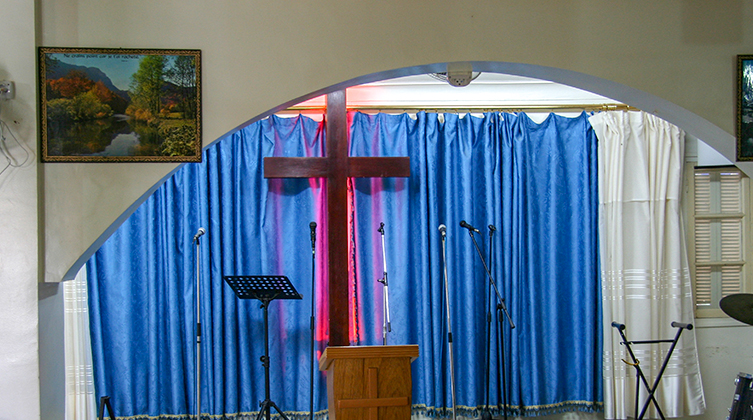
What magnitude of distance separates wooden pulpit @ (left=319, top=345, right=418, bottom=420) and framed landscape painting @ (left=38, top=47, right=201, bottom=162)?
4.55 ft

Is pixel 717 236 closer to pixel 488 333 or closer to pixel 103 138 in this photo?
pixel 488 333

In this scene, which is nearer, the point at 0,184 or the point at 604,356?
the point at 0,184

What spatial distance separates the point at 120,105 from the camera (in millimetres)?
2221

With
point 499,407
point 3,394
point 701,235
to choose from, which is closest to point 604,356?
point 499,407

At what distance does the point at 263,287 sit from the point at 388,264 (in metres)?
1.04

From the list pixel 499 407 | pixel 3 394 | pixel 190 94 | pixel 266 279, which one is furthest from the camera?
pixel 499 407

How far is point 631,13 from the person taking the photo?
237cm

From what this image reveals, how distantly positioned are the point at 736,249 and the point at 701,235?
0.99 ft

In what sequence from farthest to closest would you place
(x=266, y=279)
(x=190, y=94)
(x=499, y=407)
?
(x=499, y=407) < (x=266, y=279) < (x=190, y=94)

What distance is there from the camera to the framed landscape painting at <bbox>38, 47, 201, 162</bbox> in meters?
2.18

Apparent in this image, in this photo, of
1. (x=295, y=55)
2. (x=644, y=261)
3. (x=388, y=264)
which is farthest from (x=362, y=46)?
(x=644, y=261)

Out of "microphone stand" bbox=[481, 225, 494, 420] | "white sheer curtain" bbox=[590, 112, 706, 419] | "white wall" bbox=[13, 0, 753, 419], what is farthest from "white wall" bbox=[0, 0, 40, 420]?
"white sheer curtain" bbox=[590, 112, 706, 419]

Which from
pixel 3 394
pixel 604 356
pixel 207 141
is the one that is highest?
pixel 207 141

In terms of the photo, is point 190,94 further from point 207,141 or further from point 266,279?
point 266,279
